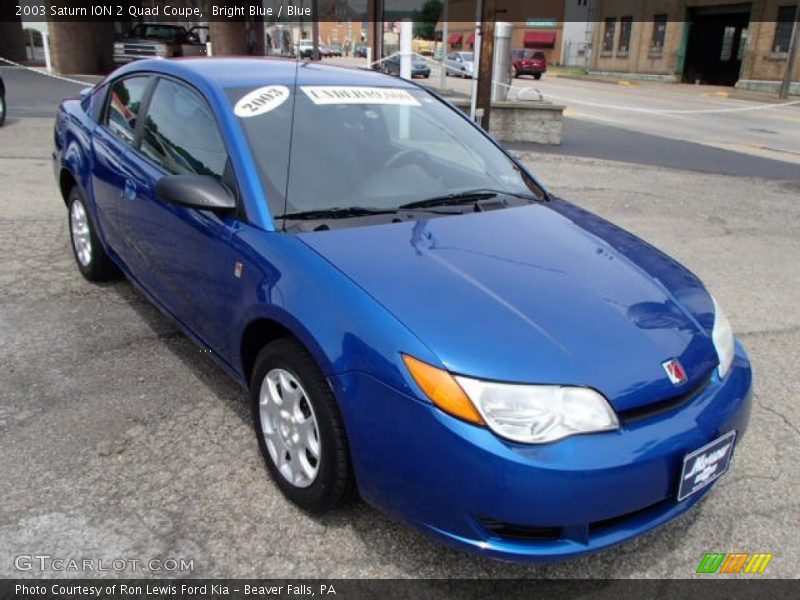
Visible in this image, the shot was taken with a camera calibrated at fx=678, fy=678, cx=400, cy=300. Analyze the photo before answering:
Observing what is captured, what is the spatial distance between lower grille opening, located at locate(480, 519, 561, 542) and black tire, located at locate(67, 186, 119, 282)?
3430mm

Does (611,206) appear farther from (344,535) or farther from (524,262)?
(344,535)

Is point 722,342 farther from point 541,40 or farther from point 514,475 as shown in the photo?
point 541,40

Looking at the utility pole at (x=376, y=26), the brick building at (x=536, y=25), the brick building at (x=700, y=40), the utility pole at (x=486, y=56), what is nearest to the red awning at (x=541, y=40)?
the brick building at (x=536, y=25)

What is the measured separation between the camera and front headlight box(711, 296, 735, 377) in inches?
95.7

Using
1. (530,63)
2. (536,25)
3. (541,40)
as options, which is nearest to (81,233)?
(530,63)

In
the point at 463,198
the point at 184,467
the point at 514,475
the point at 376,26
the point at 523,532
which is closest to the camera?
the point at 514,475

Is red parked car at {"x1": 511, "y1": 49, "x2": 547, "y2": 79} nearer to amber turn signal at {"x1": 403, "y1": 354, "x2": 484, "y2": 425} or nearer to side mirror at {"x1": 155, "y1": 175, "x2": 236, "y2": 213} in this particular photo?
side mirror at {"x1": 155, "y1": 175, "x2": 236, "y2": 213}

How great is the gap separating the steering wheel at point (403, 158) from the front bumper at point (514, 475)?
4.36 feet

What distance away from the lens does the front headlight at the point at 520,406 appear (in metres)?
1.97

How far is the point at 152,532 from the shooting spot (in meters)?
2.47

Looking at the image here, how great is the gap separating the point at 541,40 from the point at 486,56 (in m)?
55.6

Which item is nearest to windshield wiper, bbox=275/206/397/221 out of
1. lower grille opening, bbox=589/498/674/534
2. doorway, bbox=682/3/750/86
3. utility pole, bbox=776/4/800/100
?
lower grille opening, bbox=589/498/674/534

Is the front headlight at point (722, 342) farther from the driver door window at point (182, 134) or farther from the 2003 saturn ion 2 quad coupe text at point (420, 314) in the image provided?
the driver door window at point (182, 134)

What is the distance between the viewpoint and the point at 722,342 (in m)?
2.54
